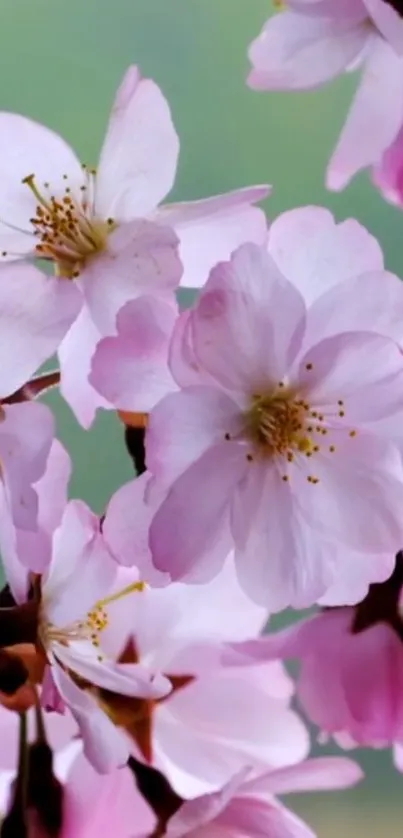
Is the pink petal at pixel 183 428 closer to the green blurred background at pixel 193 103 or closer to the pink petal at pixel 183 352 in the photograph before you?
the pink petal at pixel 183 352

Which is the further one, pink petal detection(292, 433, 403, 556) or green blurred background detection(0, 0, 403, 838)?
green blurred background detection(0, 0, 403, 838)

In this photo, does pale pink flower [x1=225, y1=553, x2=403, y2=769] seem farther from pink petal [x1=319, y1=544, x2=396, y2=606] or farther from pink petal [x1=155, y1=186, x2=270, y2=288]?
pink petal [x1=155, y1=186, x2=270, y2=288]

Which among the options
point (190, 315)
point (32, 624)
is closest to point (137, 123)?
point (190, 315)

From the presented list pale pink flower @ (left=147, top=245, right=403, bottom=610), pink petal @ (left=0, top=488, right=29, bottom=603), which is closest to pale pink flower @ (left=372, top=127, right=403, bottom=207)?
pale pink flower @ (left=147, top=245, right=403, bottom=610)

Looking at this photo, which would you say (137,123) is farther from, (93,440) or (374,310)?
(93,440)

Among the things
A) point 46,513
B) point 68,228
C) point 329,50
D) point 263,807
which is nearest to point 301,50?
point 329,50
